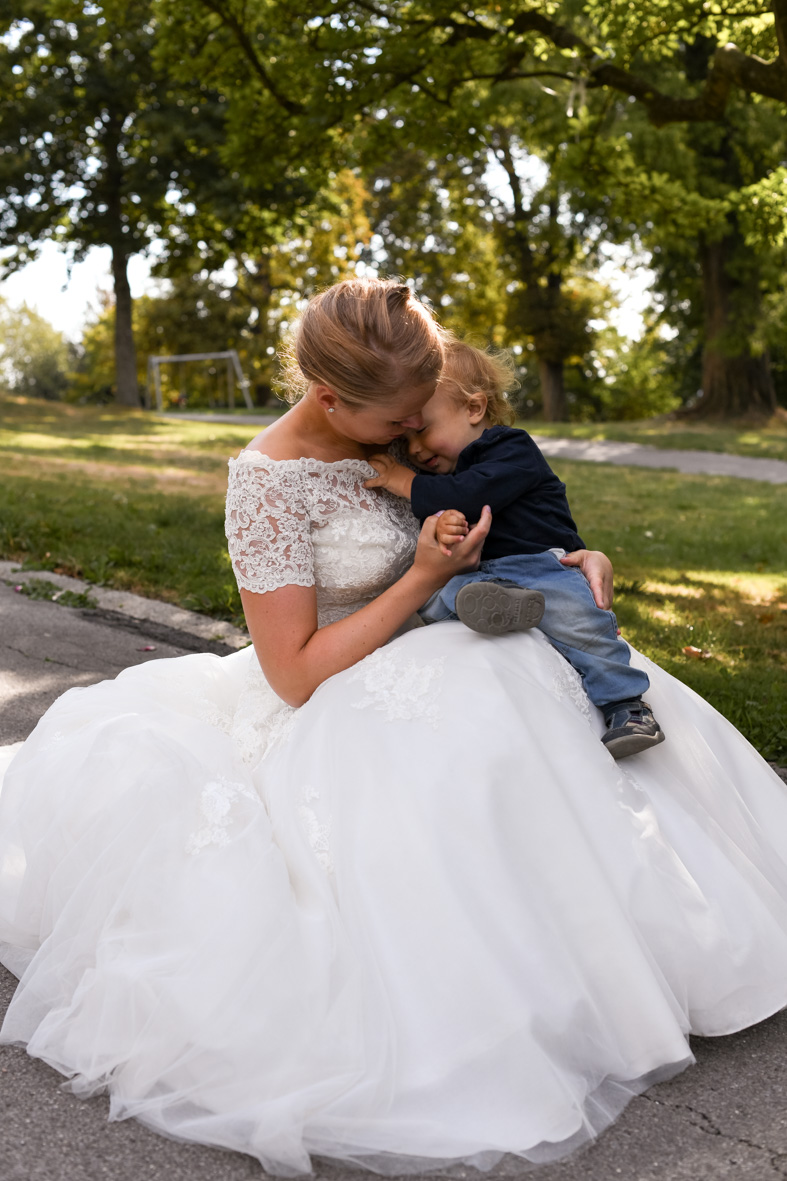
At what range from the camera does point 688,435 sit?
21.0 meters

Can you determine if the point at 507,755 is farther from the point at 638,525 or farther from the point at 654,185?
the point at 654,185

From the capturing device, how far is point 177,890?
8.30 feet

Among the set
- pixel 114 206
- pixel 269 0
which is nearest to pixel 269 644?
pixel 269 0

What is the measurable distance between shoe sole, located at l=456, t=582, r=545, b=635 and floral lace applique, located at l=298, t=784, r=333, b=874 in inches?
23.7

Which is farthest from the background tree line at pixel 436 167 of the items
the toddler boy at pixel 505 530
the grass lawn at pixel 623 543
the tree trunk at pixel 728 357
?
the grass lawn at pixel 623 543

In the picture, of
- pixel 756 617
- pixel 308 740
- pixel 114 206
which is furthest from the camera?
pixel 114 206

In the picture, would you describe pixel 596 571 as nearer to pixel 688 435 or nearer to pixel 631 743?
pixel 631 743

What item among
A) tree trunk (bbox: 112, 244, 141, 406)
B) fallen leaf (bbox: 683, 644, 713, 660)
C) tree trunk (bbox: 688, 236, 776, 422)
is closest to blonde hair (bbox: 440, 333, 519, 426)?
fallen leaf (bbox: 683, 644, 713, 660)

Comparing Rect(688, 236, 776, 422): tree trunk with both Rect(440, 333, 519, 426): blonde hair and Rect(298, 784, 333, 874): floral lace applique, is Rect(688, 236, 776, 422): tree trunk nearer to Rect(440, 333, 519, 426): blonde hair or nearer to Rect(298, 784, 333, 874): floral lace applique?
Rect(440, 333, 519, 426): blonde hair

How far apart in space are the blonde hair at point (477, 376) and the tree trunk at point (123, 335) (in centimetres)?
2540

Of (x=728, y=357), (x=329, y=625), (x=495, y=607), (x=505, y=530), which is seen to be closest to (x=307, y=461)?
(x=329, y=625)

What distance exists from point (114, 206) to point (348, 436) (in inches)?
1021

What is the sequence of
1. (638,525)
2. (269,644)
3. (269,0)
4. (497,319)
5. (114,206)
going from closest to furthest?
(269,644) < (269,0) < (638,525) < (114,206) < (497,319)

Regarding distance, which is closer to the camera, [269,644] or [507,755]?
[507,755]
